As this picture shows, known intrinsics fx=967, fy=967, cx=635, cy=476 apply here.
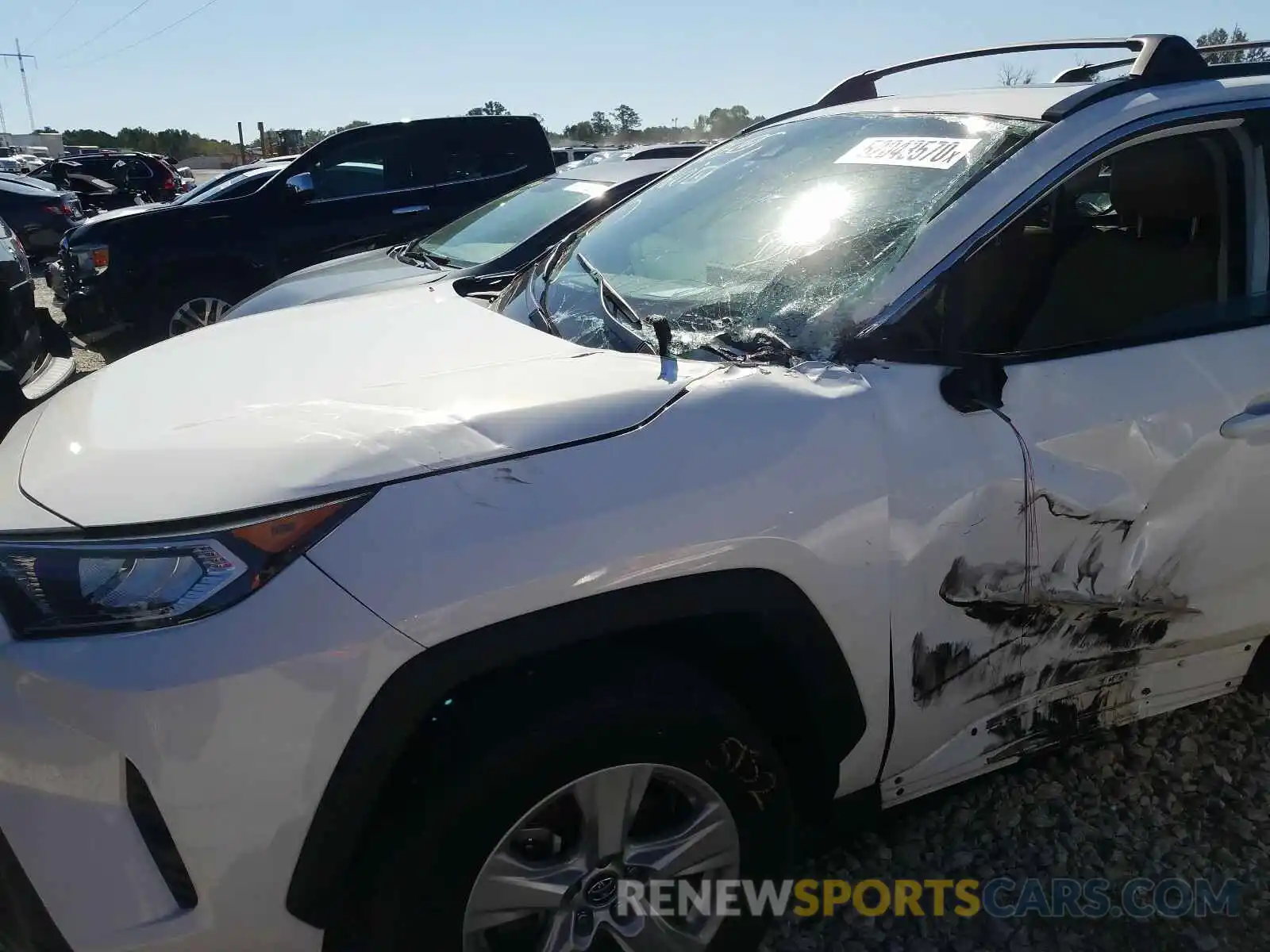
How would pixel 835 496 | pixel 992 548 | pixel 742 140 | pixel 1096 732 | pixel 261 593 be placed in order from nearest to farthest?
pixel 261 593 → pixel 835 496 → pixel 992 548 → pixel 1096 732 → pixel 742 140

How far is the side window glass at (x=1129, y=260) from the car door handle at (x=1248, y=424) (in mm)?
202

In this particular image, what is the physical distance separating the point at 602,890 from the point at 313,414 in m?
0.99

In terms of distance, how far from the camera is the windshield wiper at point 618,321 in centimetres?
205

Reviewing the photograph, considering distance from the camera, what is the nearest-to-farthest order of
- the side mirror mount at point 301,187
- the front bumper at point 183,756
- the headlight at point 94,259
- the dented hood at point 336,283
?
the front bumper at point 183,756, the dented hood at point 336,283, the headlight at point 94,259, the side mirror mount at point 301,187

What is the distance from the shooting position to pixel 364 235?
7496 mm

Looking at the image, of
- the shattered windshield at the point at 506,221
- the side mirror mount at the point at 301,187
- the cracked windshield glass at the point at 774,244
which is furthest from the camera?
the side mirror mount at the point at 301,187

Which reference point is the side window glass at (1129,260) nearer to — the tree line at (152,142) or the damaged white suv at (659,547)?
the damaged white suv at (659,547)

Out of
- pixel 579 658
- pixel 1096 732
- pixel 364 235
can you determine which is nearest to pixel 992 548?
pixel 1096 732

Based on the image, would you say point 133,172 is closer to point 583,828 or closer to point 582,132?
point 583,828

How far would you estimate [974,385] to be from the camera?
1.86 m

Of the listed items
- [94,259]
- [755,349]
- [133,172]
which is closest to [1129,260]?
[755,349]

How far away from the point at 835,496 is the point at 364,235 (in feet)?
21.6

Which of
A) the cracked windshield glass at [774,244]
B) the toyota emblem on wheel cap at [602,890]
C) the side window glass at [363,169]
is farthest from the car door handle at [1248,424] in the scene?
the side window glass at [363,169]

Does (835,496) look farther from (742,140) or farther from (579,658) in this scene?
(742,140)
